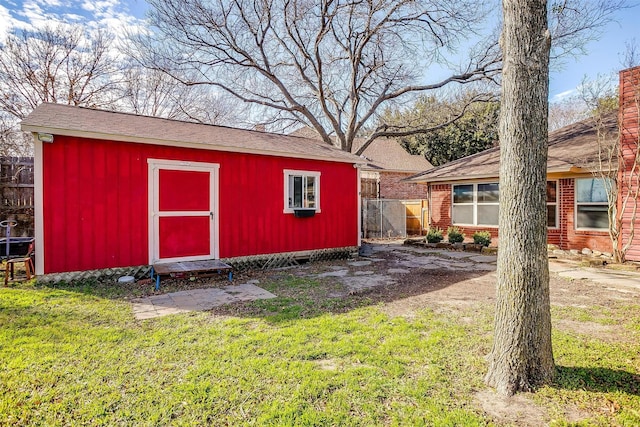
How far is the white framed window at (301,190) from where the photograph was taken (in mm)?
8063

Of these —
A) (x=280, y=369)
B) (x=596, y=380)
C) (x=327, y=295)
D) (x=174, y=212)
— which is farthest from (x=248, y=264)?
(x=596, y=380)

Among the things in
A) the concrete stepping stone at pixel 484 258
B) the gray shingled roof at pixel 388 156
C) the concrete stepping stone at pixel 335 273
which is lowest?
the concrete stepping stone at pixel 335 273

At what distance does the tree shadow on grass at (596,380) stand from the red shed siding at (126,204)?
19.4 ft

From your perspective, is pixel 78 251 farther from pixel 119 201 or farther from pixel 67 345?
pixel 67 345

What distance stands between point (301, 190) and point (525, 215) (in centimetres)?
619

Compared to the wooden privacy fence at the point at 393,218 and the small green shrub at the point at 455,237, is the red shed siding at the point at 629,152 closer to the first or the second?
the small green shrub at the point at 455,237

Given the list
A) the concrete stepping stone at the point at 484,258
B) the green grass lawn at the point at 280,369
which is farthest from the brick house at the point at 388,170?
the green grass lawn at the point at 280,369

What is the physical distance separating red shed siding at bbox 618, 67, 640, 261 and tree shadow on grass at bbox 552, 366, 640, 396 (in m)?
6.30

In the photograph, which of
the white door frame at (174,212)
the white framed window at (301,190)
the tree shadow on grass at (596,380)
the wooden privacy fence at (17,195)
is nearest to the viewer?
the tree shadow on grass at (596,380)

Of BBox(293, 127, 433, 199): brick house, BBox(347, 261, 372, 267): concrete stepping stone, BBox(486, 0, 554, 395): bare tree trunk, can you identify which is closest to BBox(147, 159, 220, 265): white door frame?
BBox(347, 261, 372, 267): concrete stepping stone

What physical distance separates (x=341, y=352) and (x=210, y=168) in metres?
5.04

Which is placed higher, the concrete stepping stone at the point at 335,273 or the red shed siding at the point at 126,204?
the red shed siding at the point at 126,204

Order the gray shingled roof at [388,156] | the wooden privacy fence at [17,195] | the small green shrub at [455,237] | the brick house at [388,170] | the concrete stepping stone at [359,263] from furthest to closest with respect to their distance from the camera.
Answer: the gray shingled roof at [388,156] → the brick house at [388,170] → the small green shrub at [455,237] → the wooden privacy fence at [17,195] → the concrete stepping stone at [359,263]

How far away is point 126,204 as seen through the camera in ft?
20.2
